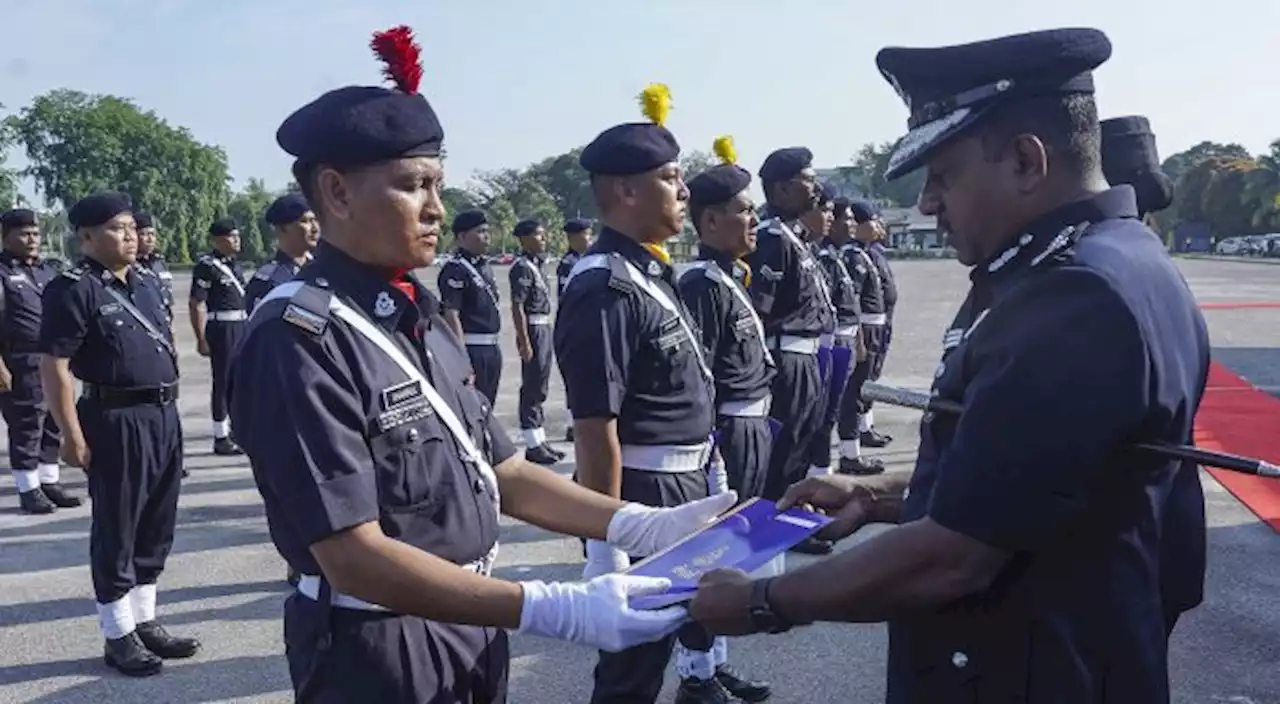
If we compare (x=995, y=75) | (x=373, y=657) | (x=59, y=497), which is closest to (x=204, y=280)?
(x=59, y=497)

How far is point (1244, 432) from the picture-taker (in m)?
9.80

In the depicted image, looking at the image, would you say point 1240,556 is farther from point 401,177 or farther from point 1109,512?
point 401,177

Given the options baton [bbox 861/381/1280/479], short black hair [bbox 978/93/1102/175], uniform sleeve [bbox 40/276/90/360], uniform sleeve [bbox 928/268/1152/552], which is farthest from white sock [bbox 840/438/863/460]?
uniform sleeve [bbox 928/268/1152/552]

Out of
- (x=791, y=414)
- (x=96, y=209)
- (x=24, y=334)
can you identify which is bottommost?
(x=791, y=414)

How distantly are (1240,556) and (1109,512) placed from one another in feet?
17.3

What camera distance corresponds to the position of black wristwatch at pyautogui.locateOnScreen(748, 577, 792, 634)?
2.02 metres

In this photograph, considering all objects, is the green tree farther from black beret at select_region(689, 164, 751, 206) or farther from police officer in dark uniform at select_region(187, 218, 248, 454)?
black beret at select_region(689, 164, 751, 206)

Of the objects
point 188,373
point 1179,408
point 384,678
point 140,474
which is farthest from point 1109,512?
point 188,373

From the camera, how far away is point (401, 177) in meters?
2.31

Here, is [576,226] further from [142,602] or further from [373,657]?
[373,657]

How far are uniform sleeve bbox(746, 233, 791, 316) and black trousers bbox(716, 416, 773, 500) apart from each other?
157cm

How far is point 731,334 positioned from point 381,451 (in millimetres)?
3317

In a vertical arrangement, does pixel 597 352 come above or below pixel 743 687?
above

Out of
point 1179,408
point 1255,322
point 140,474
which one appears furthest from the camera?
point 1255,322
